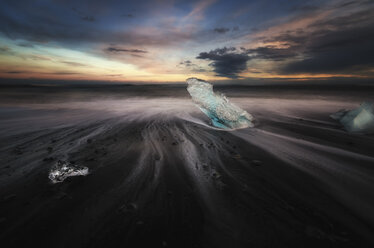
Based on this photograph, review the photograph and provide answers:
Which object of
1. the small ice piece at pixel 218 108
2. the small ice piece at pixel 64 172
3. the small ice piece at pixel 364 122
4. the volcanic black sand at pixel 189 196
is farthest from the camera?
the small ice piece at pixel 218 108

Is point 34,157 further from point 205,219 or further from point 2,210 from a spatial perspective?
point 205,219

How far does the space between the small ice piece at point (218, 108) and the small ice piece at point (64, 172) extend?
16.8ft

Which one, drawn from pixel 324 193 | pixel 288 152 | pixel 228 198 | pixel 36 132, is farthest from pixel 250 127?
pixel 36 132

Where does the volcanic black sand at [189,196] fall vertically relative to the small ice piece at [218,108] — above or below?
below

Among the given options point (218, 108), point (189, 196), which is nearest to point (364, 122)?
point (218, 108)

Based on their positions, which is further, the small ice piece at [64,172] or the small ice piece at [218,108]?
the small ice piece at [218,108]

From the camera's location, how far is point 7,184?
8.59 feet

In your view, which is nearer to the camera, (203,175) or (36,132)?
(203,175)

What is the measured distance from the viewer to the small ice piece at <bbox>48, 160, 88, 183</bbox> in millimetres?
2742

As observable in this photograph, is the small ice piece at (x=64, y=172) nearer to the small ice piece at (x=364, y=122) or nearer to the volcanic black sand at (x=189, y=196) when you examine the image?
the volcanic black sand at (x=189, y=196)

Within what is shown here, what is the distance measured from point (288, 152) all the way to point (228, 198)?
2.66 meters

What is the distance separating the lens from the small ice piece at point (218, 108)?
21.7 feet

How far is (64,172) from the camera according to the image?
2844mm

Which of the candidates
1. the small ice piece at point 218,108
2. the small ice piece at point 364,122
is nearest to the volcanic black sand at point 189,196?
the small ice piece at point 364,122
